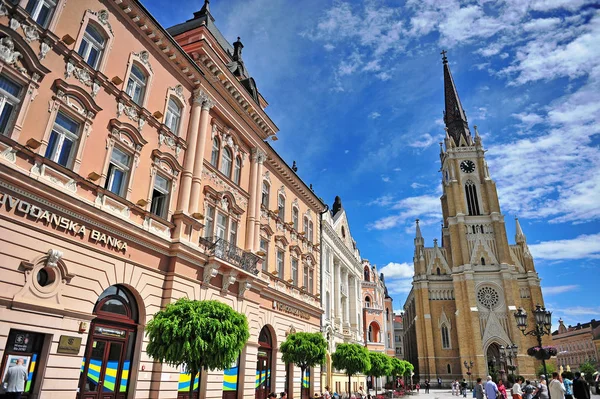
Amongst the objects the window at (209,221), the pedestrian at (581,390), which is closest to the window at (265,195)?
the window at (209,221)

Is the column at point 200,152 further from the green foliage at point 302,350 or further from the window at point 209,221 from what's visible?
the green foliage at point 302,350

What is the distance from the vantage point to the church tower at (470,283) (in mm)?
62812

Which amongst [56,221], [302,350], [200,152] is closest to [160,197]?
[200,152]

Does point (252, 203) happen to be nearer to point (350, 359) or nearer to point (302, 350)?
point (302, 350)

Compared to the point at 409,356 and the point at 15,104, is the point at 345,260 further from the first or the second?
the point at 409,356

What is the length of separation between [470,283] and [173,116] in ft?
204

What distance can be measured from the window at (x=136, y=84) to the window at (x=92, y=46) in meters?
1.30

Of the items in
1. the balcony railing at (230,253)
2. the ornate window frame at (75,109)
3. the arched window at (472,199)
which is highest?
the arched window at (472,199)

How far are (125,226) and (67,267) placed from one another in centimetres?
221

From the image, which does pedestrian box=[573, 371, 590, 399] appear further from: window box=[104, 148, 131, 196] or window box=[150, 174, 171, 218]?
window box=[104, 148, 131, 196]

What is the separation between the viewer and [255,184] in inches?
832

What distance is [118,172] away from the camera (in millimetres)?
13352

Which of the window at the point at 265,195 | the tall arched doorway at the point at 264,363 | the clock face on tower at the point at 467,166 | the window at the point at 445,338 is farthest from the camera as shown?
the clock face on tower at the point at 467,166

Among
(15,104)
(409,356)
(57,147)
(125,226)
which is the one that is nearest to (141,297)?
(125,226)
